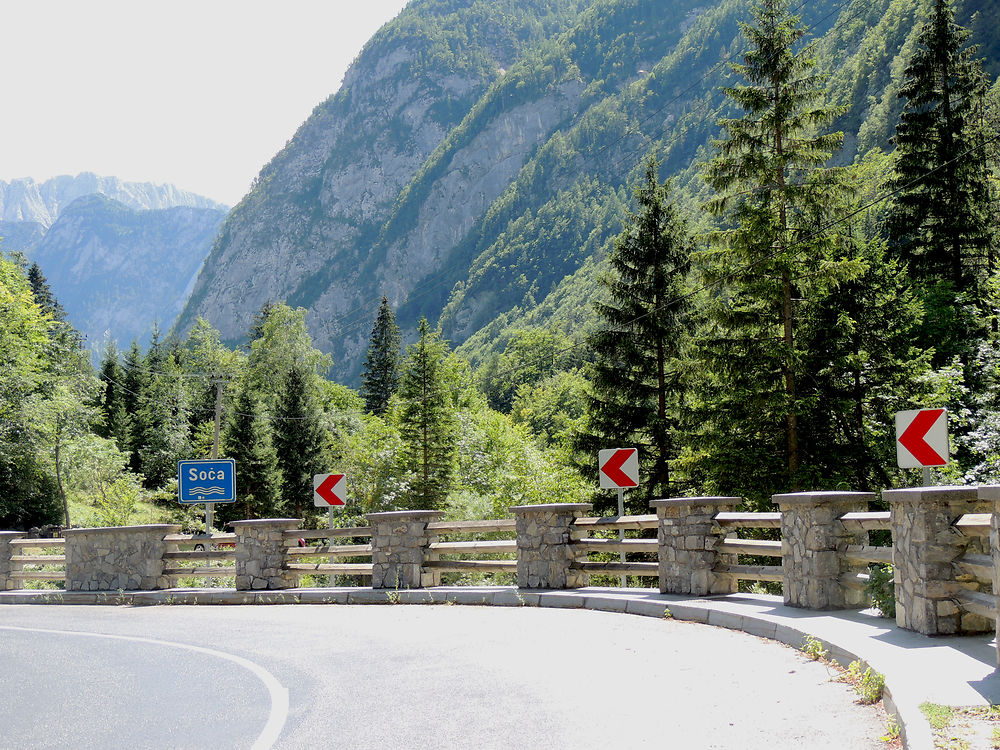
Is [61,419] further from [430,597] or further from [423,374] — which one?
[430,597]

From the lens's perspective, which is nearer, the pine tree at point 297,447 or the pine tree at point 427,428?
the pine tree at point 427,428

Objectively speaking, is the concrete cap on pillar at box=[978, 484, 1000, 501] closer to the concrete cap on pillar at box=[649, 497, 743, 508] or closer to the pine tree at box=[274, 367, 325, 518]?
the concrete cap on pillar at box=[649, 497, 743, 508]

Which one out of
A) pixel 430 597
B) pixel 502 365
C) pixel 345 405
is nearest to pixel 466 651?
pixel 430 597

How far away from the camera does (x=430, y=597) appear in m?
13.2

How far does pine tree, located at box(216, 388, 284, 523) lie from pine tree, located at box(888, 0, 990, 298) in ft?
99.3

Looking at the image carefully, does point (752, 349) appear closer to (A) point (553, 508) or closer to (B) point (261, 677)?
(A) point (553, 508)

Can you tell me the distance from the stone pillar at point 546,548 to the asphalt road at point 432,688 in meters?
1.68

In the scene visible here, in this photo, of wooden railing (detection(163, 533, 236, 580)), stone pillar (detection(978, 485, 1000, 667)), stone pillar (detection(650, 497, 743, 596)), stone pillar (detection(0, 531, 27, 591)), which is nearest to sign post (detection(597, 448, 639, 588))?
stone pillar (detection(650, 497, 743, 596))

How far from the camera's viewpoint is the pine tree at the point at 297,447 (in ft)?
162

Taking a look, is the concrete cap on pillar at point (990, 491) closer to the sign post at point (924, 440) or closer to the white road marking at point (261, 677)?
the sign post at point (924, 440)

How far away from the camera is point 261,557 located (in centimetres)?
1512

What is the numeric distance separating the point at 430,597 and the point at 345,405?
206 ft

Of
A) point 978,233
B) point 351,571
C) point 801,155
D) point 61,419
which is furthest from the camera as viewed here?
point 61,419

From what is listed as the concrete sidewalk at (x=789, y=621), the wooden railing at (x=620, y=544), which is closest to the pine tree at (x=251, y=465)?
the concrete sidewalk at (x=789, y=621)
